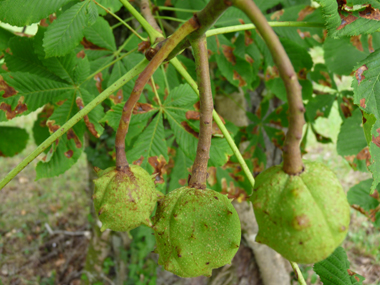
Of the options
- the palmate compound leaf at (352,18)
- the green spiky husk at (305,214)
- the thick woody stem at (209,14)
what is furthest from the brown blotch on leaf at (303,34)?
the green spiky husk at (305,214)

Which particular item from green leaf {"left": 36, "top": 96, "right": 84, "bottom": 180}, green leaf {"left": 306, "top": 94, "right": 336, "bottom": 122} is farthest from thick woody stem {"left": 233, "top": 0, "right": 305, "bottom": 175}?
green leaf {"left": 306, "top": 94, "right": 336, "bottom": 122}

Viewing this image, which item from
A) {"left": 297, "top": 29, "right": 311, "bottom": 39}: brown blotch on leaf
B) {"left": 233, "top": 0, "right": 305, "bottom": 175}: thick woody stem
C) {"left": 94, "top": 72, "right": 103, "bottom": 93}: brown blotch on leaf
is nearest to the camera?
{"left": 233, "top": 0, "right": 305, "bottom": 175}: thick woody stem

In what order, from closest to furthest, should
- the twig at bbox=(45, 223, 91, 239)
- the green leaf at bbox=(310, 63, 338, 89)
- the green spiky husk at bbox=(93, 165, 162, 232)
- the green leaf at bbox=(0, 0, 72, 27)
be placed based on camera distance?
1. the green spiky husk at bbox=(93, 165, 162, 232)
2. the green leaf at bbox=(0, 0, 72, 27)
3. the green leaf at bbox=(310, 63, 338, 89)
4. the twig at bbox=(45, 223, 91, 239)

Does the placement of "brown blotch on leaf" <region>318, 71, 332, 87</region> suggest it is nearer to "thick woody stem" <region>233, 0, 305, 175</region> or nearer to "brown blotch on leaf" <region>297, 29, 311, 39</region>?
"brown blotch on leaf" <region>297, 29, 311, 39</region>

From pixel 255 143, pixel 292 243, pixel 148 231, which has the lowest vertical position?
pixel 148 231

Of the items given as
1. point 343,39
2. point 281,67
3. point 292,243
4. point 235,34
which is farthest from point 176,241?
point 343,39

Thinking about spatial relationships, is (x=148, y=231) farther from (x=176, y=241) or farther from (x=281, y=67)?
(x=281, y=67)

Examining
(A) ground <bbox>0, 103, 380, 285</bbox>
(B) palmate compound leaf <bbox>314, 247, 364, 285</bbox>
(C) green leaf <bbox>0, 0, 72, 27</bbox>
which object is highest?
(C) green leaf <bbox>0, 0, 72, 27</bbox>
